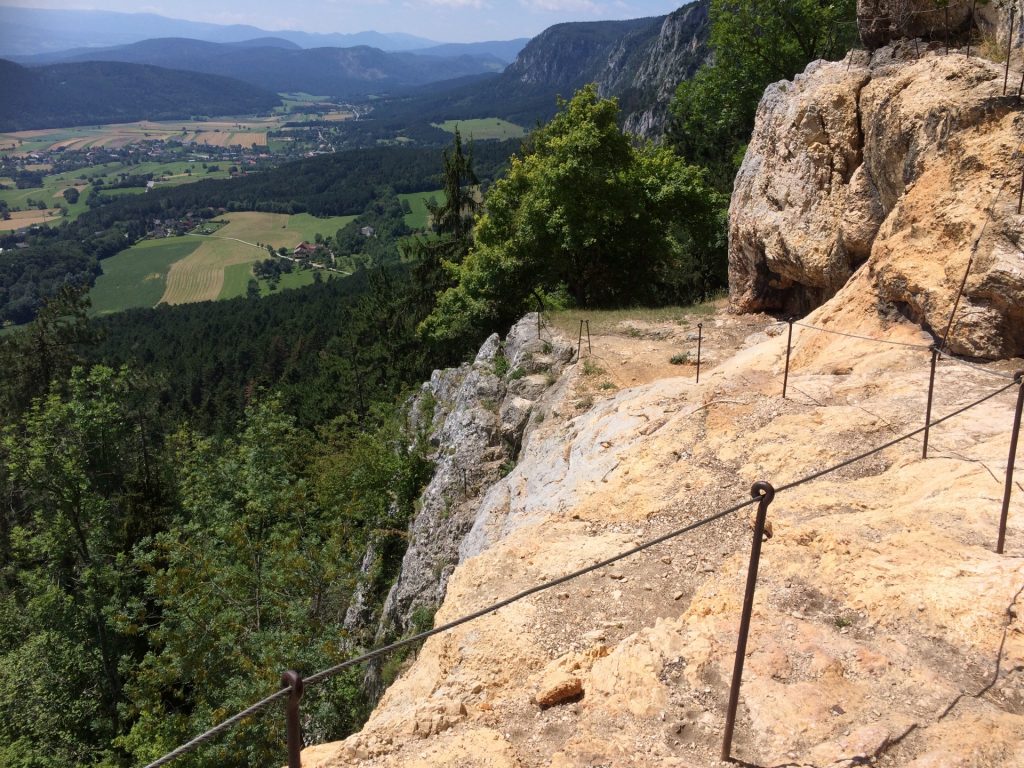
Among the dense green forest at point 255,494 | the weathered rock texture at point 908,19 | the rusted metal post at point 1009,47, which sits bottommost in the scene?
the dense green forest at point 255,494

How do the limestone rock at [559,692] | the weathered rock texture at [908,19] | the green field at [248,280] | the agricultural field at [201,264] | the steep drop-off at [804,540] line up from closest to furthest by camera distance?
the steep drop-off at [804,540] < the limestone rock at [559,692] < the weathered rock texture at [908,19] < the green field at [248,280] < the agricultural field at [201,264]

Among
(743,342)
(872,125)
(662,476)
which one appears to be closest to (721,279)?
(743,342)

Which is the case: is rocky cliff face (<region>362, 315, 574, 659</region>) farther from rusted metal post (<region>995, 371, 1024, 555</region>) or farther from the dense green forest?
rusted metal post (<region>995, 371, 1024, 555</region>)

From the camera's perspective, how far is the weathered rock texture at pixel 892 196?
33.8 feet

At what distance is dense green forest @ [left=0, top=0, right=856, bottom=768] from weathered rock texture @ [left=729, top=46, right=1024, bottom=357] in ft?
17.7

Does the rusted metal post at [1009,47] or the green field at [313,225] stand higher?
the rusted metal post at [1009,47]

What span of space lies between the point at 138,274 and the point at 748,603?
170290mm

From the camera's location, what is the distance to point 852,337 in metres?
12.3

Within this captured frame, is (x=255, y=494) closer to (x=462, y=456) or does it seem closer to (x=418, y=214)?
(x=462, y=456)

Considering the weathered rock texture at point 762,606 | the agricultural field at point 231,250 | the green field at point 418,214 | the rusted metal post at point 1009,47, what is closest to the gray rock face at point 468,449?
the weathered rock texture at point 762,606

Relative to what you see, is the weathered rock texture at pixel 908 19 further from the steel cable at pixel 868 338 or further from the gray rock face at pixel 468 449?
the gray rock face at pixel 468 449

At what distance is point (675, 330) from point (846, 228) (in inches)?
195

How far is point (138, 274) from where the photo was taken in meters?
150

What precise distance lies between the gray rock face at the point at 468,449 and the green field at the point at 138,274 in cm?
12432
